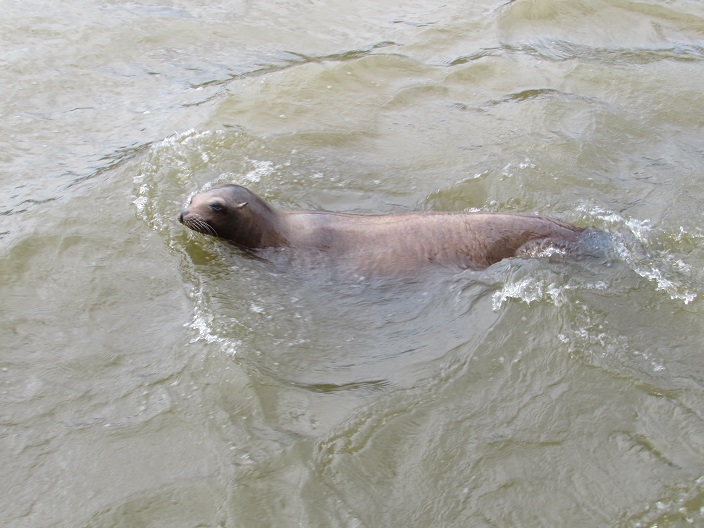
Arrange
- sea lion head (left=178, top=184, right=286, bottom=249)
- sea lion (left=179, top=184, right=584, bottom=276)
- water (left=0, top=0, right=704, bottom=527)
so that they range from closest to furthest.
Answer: water (left=0, top=0, right=704, bottom=527)
sea lion (left=179, top=184, right=584, bottom=276)
sea lion head (left=178, top=184, right=286, bottom=249)

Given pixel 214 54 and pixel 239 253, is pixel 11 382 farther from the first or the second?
pixel 214 54

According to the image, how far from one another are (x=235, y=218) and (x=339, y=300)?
42.2 inches

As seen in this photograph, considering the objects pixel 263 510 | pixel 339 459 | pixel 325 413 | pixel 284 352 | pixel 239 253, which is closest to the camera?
pixel 263 510

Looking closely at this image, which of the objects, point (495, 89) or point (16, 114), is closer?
point (16, 114)

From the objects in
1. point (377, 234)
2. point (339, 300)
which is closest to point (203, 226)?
point (339, 300)

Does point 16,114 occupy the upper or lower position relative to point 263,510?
upper

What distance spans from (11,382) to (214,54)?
561cm

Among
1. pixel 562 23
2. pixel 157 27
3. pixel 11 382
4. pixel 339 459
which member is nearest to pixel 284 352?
pixel 339 459

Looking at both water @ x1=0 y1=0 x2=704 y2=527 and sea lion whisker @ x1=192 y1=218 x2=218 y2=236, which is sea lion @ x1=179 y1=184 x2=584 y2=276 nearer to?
sea lion whisker @ x1=192 y1=218 x2=218 y2=236

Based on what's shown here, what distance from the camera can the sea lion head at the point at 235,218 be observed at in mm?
5738

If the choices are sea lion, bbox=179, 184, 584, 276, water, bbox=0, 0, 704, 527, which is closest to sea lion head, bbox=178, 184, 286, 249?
sea lion, bbox=179, 184, 584, 276

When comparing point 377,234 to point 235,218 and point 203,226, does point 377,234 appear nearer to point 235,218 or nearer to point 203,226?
point 235,218

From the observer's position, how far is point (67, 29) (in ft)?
30.6

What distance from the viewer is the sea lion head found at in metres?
5.74
